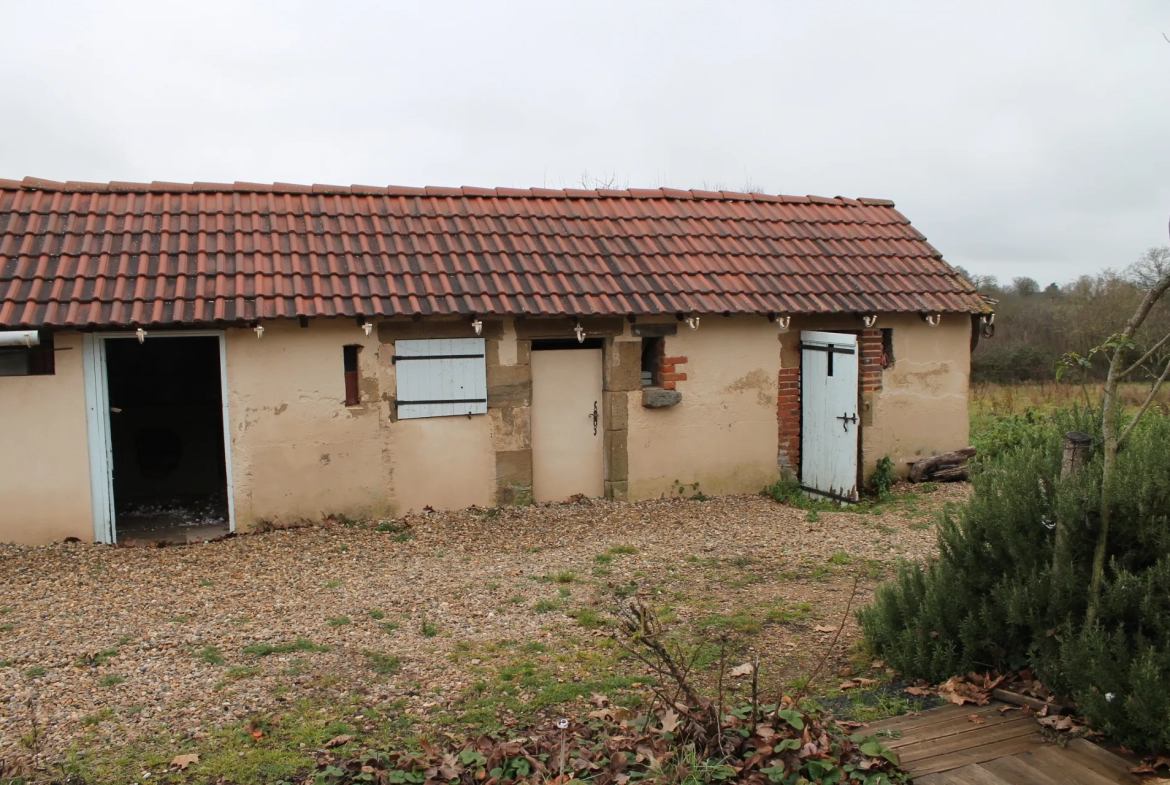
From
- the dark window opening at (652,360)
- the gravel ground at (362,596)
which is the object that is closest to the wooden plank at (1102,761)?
the gravel ground at (362,596)

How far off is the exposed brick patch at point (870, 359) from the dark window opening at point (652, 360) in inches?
101

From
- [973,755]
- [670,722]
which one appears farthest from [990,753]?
[670,722]

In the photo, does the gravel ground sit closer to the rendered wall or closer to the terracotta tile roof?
the rendered wall

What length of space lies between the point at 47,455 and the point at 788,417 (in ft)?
25.8

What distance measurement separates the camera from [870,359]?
36.4ft

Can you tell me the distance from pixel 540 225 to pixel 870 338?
4247mm

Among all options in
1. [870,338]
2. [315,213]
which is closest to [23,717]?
[315,213]

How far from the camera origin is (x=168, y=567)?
315 inches

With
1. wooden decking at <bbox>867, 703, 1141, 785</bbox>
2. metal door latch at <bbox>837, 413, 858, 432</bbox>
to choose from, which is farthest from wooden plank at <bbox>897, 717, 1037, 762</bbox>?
metal door latch at <bbox>837, 413, 858, 432</bbox>

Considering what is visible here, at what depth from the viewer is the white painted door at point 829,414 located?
10117 mm

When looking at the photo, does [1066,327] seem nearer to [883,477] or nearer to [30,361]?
[883,477]

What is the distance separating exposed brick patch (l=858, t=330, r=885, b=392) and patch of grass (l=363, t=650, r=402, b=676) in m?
7.23

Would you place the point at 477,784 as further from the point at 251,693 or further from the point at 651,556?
the point at 651,556

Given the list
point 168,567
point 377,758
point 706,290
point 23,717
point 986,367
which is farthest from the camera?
point 986,367
